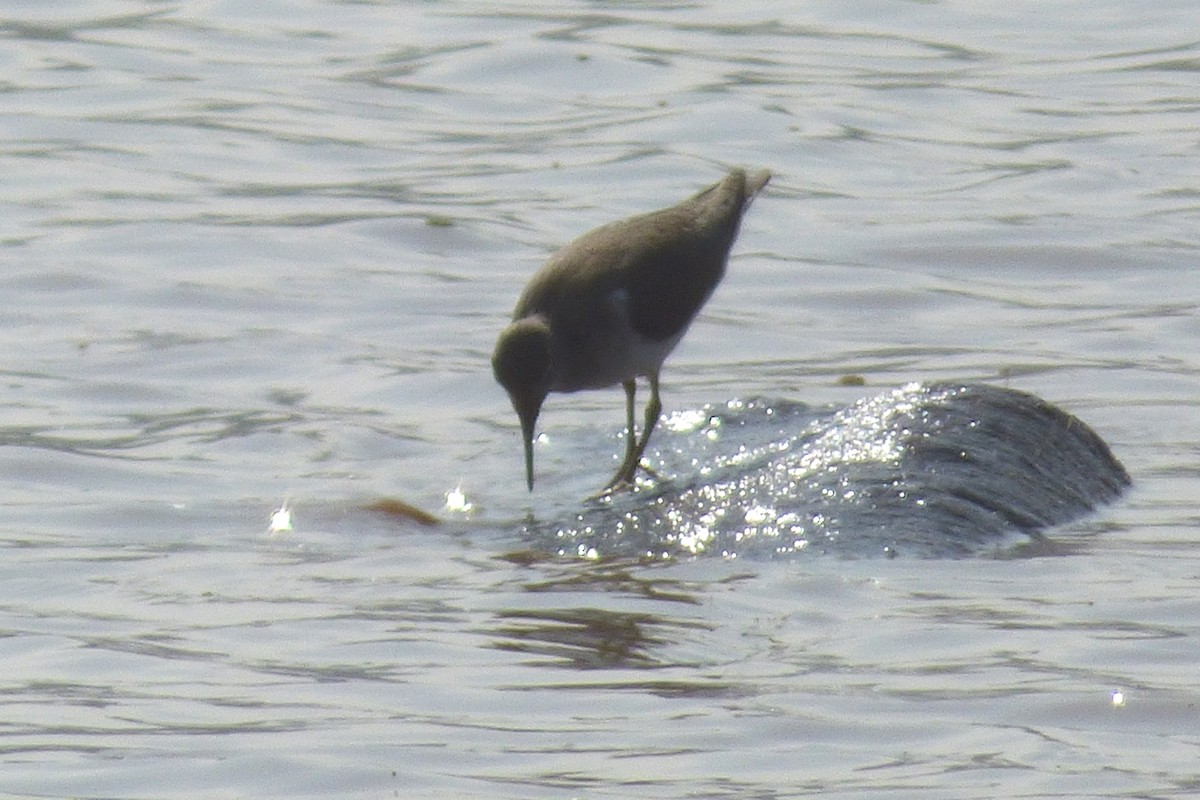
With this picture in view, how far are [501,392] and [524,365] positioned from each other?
161 centimetres

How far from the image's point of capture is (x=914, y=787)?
5.12 meters

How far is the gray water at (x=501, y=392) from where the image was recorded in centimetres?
555

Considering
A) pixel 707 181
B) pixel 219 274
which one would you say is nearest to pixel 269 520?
pixel 219 274

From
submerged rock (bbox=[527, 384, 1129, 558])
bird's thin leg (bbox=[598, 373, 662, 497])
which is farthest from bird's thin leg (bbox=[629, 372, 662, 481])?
submerged rock (bbox=[527, 384, 1129, 558])

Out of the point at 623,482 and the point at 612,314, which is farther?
the point at 612,314

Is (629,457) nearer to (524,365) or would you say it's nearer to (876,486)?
(524,365)

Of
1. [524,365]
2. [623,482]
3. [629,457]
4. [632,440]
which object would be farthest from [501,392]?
[623,482]

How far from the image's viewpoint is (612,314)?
852 centimetres

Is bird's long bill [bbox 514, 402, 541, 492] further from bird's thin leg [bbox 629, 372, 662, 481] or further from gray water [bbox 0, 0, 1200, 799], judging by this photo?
bird's thin leg [bbox 629, 372, 662, 481]

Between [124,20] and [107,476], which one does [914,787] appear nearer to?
[107,476]

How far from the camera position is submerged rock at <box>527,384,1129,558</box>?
23.7 feet

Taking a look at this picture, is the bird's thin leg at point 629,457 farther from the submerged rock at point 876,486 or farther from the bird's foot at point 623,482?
the submerged rock at point 876,486

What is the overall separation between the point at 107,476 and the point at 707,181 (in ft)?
17.1

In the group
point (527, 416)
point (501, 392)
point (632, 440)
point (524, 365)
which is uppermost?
point (524, 365)
